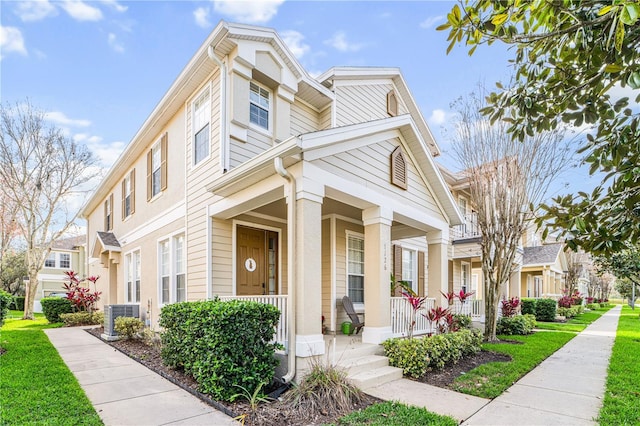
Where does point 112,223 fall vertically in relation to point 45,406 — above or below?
above

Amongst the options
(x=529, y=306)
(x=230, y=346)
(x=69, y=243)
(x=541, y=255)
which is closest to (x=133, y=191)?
(x=230, y=346)

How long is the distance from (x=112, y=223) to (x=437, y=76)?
13.2 m

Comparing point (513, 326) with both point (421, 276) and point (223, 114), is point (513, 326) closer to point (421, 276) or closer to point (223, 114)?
point (421, 276)

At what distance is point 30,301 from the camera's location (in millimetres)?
16625

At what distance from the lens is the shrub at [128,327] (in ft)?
31.1

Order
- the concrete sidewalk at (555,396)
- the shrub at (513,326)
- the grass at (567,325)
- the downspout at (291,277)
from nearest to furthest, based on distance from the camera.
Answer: the concrete sidewalk at (555,396) < the downspout at (291,277) < the shrub at (513,326) < the grass at (567,325)

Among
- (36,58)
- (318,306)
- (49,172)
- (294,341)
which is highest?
(36,58)

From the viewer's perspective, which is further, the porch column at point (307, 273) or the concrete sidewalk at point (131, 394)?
the porch column at point (307, 273)

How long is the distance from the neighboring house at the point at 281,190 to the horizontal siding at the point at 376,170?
1.3 inches

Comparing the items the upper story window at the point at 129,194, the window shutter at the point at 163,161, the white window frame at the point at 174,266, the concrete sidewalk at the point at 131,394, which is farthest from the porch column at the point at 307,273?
the upper story window at the point at 129,194

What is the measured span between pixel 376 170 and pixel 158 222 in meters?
6.27

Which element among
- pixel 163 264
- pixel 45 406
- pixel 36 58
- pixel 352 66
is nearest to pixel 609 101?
pixel 45 406

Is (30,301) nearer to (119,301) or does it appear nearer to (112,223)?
(112,223)

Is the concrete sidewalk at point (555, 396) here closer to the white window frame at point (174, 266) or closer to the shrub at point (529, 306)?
the white window frame at point (174, 266)
